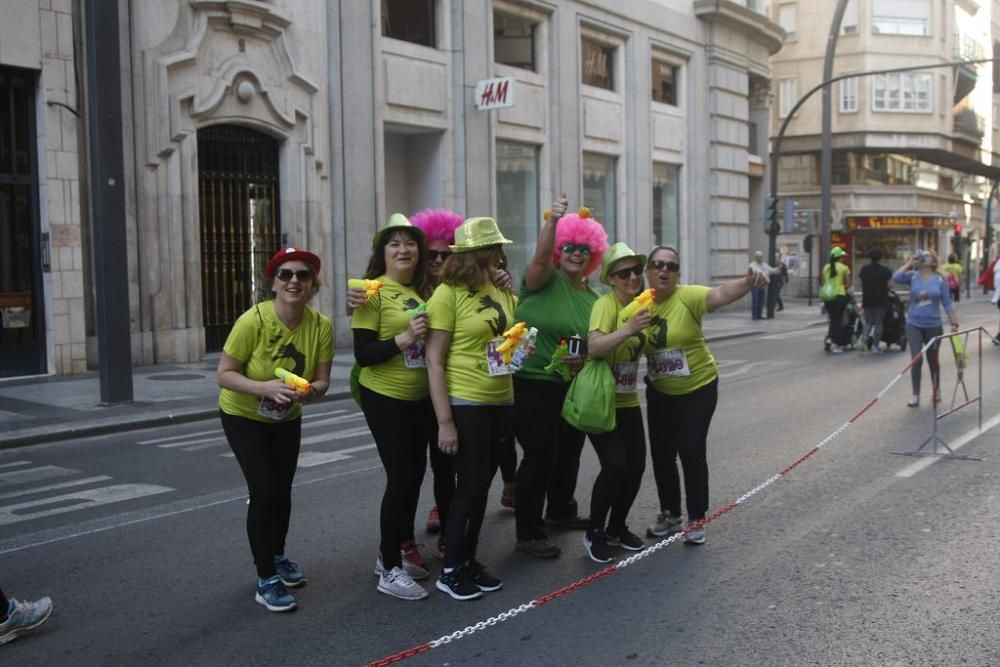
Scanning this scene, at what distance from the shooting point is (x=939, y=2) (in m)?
47.8

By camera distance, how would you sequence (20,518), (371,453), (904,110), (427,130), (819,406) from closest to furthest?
(20,518), (371,453), (819,406), (427,130), (904,110)

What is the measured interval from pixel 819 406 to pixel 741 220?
19655 mm

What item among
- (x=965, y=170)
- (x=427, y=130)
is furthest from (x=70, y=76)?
(x=965, y=170)

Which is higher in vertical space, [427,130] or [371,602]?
[427,130]

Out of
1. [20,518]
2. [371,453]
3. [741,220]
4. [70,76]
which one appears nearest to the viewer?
[20,518]

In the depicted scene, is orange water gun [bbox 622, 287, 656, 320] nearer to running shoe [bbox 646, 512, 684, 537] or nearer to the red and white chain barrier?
the red and white chain barrier

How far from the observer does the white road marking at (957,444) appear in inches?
306

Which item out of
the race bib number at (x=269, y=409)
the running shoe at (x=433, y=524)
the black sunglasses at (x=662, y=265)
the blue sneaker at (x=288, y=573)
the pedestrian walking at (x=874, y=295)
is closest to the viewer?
the race bib number at (x=269, y=409)

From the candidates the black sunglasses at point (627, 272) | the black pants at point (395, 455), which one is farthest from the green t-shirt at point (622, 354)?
the black pants at point (395, 455)

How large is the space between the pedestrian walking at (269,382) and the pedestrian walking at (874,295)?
13.2 m

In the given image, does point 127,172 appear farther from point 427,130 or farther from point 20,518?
point 20,518

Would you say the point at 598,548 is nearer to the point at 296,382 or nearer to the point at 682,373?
the point at 682,373

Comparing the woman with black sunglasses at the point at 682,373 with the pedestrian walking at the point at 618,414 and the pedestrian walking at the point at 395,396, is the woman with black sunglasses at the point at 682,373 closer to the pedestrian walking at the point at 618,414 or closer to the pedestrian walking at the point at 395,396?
the pedestrian walking at the point at 618,414

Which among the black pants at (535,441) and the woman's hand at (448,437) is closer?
the woman's hand at (448,437)
